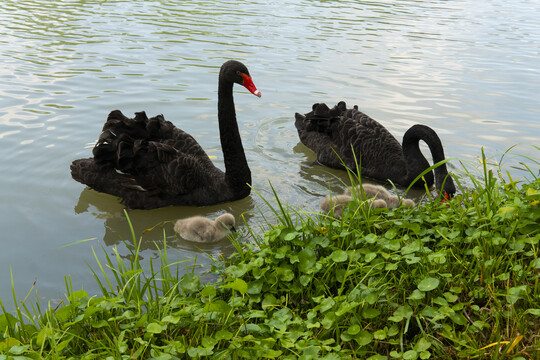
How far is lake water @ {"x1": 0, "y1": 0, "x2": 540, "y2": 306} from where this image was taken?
14.8ft

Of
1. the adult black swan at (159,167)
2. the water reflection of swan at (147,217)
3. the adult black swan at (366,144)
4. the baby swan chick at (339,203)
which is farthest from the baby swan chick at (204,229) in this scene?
the adult black swan at (366,144)

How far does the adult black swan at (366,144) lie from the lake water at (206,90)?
0.71 feet

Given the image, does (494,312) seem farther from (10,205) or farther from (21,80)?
(21,80)

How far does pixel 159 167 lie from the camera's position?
4.80 m

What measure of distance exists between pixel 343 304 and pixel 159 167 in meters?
2.60

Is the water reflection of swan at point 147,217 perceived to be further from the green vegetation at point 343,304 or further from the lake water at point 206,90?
the green vegetation at point 343,304

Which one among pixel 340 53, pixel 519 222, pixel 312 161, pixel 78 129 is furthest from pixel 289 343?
pixel 340 53

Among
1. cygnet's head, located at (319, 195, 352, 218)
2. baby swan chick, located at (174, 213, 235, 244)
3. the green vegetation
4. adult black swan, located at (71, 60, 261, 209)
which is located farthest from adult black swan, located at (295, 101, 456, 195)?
the green vegetation

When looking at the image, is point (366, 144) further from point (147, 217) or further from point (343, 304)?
point (343, 304)

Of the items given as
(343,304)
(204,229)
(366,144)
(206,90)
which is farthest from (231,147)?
(206,90)

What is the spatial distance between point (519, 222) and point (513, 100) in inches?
224

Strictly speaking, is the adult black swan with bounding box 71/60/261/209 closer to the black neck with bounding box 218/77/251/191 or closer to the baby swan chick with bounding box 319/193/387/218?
the black neck with bounding box 218/77/251/191

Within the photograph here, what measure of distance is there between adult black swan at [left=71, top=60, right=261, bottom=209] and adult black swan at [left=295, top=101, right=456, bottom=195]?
104cm

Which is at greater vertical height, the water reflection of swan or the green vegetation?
the green vegetation
